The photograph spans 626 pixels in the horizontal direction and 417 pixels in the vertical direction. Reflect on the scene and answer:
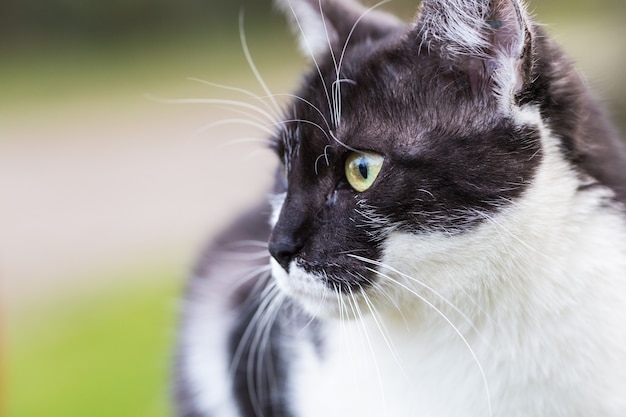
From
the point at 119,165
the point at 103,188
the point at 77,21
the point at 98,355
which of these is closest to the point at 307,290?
the point at 98,355

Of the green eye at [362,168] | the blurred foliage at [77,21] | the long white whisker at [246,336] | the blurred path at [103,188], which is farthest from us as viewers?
the blurred foliage at [77,21]

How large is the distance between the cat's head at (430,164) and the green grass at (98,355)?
91 cm

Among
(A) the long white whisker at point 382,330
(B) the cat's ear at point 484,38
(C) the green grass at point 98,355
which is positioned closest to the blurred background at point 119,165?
(C) the green grass at point 98,355

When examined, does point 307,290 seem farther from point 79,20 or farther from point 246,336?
point 79,20

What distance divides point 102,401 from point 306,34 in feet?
4.60

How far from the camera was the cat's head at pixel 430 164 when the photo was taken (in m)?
1.10

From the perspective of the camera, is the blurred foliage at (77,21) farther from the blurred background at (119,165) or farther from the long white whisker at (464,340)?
the long white whisker at (464,340)

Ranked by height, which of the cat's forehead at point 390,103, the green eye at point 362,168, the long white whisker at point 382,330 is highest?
the cat's forehead at point 390,103

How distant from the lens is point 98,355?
107 inches

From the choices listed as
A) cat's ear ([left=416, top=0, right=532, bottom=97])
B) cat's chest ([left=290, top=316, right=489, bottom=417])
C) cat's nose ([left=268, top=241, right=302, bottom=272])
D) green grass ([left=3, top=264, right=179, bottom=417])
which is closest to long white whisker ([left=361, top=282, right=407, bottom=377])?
cat's chest ([left=290, top=316, right=489, bottom=417])

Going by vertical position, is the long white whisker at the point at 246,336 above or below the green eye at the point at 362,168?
below

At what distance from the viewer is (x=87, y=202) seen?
4398mm

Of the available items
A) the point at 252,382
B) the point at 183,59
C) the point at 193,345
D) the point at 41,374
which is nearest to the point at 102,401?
the point at 41,374

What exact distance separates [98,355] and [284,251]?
175cm
